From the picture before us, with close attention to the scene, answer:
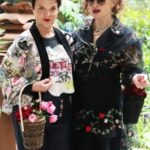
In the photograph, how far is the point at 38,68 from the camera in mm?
1838

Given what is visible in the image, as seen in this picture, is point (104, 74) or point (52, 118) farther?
point (104, 74)

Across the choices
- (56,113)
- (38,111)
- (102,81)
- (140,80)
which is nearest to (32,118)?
(38,111)

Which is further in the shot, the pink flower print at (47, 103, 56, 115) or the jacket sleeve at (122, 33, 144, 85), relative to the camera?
the jacket sleeve at (122, 33, 144, 85)

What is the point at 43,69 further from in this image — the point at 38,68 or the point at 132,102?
the point at 132,102

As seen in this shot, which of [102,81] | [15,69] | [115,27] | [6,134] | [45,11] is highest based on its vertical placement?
[45,11]

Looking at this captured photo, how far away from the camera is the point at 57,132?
192 centimetres

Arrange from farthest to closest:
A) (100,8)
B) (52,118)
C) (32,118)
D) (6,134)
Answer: (6,134) → (100,8) → (52,118) → (32,118)


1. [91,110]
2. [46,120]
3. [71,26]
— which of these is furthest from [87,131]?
[71,26]

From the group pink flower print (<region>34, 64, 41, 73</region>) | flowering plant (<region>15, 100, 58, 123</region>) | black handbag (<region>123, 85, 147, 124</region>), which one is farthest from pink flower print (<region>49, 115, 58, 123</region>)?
black handbag (<region>123, 85, 147, 124</region>)

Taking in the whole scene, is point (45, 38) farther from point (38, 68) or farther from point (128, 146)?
point (128, 146)

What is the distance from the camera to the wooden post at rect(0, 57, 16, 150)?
2.22 meters

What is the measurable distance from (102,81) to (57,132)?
0.33 metres

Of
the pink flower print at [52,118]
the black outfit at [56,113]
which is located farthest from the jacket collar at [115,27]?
the pink flower print at [52,118]

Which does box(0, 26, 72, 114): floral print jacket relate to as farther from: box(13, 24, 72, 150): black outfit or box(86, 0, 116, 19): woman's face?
box(86, 0, 116, 19): woman's face
